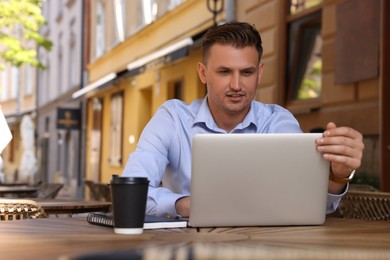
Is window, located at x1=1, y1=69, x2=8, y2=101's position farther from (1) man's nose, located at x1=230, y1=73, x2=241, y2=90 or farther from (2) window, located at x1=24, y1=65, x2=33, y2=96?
(1) man's nose, located at x1=230, y1=73, x2=241, y2=90

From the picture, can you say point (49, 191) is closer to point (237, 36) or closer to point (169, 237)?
point (237, 36)

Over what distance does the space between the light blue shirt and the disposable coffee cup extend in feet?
2.20

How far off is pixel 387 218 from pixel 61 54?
82.0 feet

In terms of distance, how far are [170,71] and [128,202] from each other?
12.3 metres

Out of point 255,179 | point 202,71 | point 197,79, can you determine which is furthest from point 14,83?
point 255,179

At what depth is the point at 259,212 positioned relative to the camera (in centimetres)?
219

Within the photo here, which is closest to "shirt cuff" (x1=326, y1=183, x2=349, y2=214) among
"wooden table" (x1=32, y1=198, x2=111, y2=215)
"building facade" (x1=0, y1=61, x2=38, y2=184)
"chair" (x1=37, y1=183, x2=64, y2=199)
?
"wooden table" (x1=32, y1=198, x2=111, y2=215)

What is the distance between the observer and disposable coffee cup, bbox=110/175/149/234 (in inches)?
77.4

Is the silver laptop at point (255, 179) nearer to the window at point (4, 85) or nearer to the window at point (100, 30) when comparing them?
the window at point (100, 30)

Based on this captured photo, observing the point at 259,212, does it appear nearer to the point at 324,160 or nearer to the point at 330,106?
the point at 324,160

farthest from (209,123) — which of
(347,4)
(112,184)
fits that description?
(347,4)

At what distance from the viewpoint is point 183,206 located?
2.49 meters

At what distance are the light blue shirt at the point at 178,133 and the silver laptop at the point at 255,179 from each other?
1.97 feet

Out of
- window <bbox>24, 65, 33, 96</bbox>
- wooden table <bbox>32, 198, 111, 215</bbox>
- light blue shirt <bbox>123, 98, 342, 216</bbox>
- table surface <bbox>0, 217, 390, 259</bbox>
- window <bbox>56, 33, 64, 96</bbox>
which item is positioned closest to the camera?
table surface <bbox>0, 217, 390, 259</bbox>
